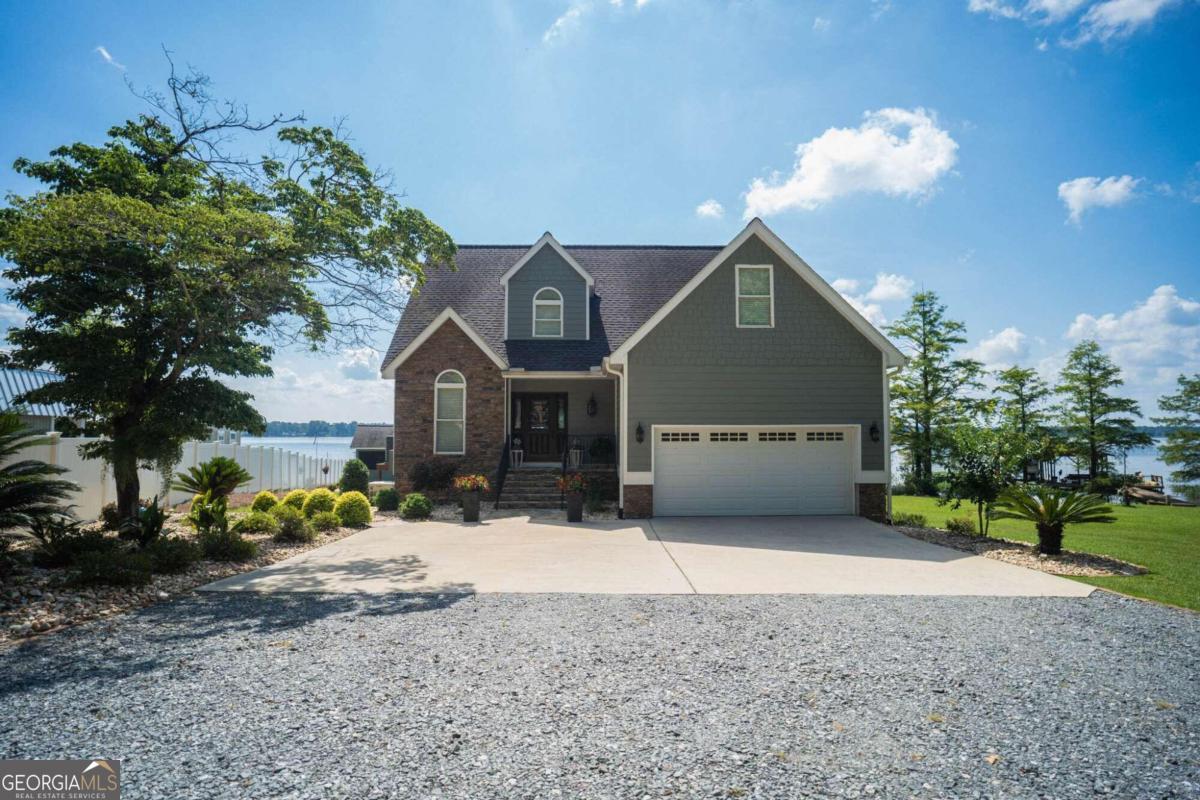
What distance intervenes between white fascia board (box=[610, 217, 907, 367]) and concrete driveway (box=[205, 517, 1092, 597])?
4.15m

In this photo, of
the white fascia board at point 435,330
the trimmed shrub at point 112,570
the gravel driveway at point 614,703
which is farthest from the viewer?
the white fascia board at point 435,330

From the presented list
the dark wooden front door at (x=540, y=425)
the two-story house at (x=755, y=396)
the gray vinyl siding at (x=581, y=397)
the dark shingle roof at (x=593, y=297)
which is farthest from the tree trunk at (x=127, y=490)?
the gray vinyl siding at (x=581, y=397)

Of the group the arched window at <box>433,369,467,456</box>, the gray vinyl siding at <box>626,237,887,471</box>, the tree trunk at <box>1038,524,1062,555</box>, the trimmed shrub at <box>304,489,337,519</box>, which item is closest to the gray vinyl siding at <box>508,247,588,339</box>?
the arched window at <box>433,369,467,456</box>

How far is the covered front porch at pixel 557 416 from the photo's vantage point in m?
17.7

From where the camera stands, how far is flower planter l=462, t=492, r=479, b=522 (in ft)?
44.3

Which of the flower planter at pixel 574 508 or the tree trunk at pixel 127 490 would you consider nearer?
the tree trunk at pixel 127 490

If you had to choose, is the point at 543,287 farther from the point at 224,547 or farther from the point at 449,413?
the point at 224,547

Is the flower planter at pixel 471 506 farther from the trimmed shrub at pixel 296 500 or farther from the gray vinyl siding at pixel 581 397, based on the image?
the gray vinyl siding at pixel 581 397

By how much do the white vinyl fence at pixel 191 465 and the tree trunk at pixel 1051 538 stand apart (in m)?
14.6

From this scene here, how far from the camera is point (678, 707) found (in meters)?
3.89

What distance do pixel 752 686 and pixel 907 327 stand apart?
29.3 metres

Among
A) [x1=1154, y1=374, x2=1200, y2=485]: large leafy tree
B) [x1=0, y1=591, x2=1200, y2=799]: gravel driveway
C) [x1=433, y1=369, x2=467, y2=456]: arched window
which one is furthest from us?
[x1=1154, y1=374, x2=1200, y2=485]: large leafy tree

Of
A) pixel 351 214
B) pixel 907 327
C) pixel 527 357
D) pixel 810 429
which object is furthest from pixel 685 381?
pixel 907 327

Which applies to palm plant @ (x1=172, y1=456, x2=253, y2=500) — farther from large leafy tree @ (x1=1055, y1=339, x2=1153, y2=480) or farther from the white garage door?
large leafy tree @ (x1=1055, y1=339, x2=1153, y2=480)
